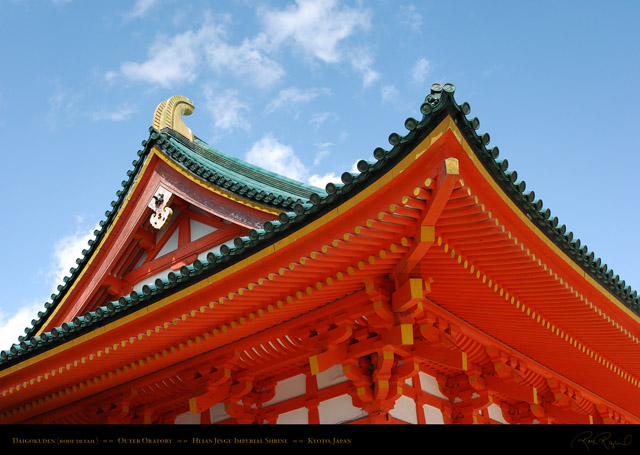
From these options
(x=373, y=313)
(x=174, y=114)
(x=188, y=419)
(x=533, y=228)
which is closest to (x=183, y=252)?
(x=188, y=419)

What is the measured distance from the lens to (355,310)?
7.12 metres

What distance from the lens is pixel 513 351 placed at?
8.60 metres

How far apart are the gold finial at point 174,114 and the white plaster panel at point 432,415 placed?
6.83 metres

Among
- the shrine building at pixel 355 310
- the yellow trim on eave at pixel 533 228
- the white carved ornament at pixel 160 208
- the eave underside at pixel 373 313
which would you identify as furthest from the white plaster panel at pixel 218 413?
the yellow trim on eave at pixel 533 228

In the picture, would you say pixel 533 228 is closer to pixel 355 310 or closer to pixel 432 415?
pixel 355 310

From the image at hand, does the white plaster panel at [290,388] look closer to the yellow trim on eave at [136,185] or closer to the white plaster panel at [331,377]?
the white plaster panel at [331,377]

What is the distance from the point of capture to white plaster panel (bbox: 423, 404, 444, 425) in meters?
8.17

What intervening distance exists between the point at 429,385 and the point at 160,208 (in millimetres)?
5143

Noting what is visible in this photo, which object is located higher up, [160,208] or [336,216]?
[160,208]

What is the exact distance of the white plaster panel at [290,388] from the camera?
8.22 m

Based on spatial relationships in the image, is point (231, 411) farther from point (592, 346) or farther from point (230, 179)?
point (592, 346)
